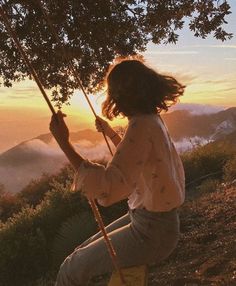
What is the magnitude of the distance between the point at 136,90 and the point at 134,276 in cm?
119

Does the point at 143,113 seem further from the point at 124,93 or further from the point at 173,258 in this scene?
the point at 173,258

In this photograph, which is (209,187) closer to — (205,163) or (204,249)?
(205,163)

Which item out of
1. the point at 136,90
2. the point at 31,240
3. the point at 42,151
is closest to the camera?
the point at 136,90

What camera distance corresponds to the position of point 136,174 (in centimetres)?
340

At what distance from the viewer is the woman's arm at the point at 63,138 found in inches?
136

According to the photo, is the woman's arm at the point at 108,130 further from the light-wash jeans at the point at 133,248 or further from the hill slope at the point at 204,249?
the hill slope at the point at 204,249

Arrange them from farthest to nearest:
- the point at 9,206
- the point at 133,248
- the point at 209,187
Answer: the point at 9,206
the point at 209,187
the point at 133,248

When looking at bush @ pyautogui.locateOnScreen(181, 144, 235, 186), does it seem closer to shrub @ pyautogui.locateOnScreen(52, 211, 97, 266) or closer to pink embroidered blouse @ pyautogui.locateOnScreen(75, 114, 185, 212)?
shrub @ pyautogui.locateOnScreen(52, 211, 97, 266)

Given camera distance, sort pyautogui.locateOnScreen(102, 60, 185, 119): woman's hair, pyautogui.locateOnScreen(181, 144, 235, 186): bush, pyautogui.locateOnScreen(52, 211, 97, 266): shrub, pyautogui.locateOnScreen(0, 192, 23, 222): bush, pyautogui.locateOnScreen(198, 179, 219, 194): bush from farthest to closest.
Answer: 1. pyautogui.locateOnScreen(0, 192, 23, 222): bush
2. pyautogui.locateOnScreen(181, 144, 235, 186): bush
3. pyautogui.locateOnScreen(198, 179, 219, 194): bush
4. pyautogui.locateOnScreen(52, 211, 97, 266): shrub
5. pyautogui.locateOnScreen(102, 60, 185, 119): woman's hair

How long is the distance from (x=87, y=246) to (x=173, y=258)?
3653 mm

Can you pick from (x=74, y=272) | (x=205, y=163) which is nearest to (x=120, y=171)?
(x=74, y=272)

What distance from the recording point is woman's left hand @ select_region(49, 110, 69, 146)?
11.4 feet

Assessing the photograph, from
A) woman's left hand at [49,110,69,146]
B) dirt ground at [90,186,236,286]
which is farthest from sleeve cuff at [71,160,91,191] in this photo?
dirt ground at [90,186,236,286]

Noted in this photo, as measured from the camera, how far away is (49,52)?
321 inches
